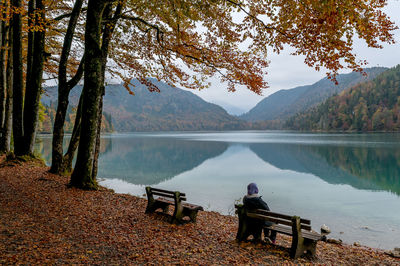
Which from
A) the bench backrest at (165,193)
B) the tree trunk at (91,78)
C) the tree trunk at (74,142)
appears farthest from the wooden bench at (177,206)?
the tree trunk at (74,142)

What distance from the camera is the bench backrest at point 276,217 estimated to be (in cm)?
499

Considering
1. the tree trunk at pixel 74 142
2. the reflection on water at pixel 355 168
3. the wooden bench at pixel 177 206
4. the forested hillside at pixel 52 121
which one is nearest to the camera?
the wooden bench at pixel 177 206

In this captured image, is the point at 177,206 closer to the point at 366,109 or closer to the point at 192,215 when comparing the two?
the point at 192,215

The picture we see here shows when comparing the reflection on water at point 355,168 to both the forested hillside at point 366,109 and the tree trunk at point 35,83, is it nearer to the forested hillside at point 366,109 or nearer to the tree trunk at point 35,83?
the tree trunk at point 35,83

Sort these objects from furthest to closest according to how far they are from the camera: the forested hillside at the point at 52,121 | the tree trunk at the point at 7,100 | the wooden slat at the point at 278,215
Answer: the forested hillside at the point at 52,121
the tree trunk at the point at 7,100
the wooden slat at the point at 278,215

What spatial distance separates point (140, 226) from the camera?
629 cm

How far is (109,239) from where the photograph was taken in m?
5.28

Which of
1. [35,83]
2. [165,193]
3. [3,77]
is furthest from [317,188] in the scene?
[3,77]

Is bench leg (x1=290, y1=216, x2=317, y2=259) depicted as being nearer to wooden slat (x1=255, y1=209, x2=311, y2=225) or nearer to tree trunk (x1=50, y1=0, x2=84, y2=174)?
wooden slat (x1=255, y1=209, x2=311, y2=225)

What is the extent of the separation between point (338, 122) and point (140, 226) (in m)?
132

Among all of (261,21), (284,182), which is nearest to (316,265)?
(261,21)

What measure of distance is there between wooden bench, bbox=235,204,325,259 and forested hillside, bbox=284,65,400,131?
118 metres

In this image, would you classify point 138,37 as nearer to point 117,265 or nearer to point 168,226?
point 168,226

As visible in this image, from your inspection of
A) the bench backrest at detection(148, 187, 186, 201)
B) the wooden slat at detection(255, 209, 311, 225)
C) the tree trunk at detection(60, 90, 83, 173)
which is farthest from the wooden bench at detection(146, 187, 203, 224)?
the tree trunk at detection(60, 90, 83, 173)
